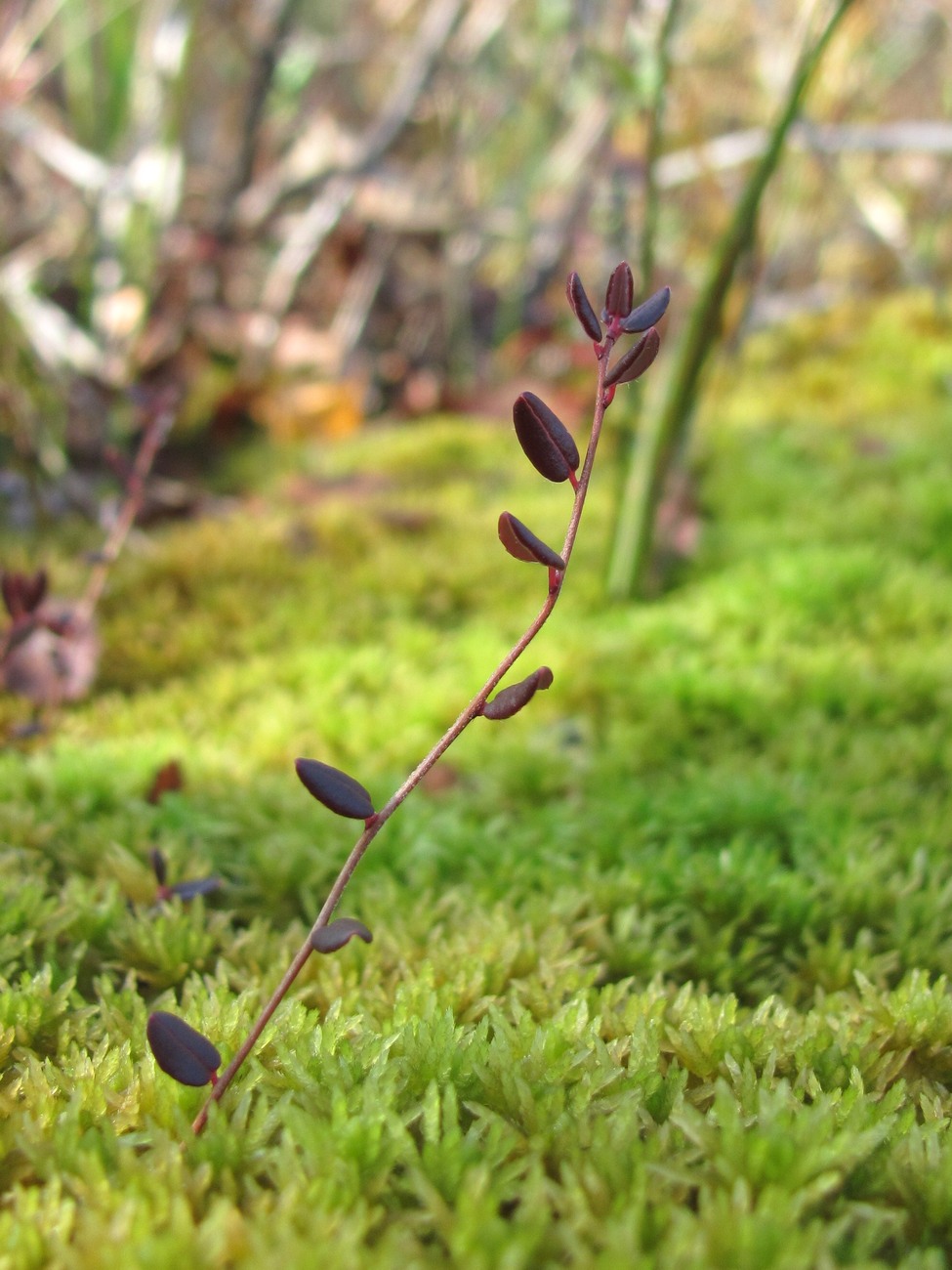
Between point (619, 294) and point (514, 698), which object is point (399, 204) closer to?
point (619, 294)

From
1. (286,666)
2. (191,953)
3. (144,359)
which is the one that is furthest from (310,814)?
(144,359)

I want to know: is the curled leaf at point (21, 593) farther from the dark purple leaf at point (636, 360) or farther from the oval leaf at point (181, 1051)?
the dark purple leaf at point (636, 360)

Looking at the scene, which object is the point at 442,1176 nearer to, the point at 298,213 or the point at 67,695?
the point at 67,695

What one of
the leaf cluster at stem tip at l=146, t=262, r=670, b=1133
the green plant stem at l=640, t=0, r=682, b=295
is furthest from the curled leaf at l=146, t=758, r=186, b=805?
the green plant stem at l=640, t=0, r=682, b=295

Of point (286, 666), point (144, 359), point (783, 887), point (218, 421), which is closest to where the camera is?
point (783, 887)

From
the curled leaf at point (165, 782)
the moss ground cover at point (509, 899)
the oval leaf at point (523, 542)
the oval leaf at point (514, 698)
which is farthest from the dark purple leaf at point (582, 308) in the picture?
the curled leaf at point (165, 782)

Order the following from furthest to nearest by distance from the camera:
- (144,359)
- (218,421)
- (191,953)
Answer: (218,421)
(144,359)
(191,953)

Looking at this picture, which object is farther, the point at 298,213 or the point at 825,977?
the point at 298,213
